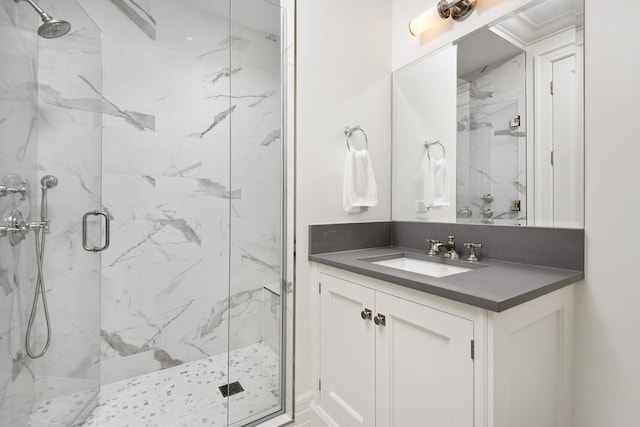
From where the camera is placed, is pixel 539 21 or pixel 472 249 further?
pixel 472 249

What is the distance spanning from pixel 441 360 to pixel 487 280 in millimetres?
315

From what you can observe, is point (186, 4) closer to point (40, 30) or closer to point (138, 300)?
point (40, 30)

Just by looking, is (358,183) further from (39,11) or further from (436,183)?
→ (39,11)

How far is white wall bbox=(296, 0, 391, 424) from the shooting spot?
61.2 inches

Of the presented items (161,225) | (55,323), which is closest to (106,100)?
(161,225)

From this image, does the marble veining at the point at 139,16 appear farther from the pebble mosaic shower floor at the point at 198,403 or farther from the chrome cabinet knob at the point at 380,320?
the chrome cabinet knob at the point at 380,320

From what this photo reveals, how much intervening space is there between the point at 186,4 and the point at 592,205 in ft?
8.28

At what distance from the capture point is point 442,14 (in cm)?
157

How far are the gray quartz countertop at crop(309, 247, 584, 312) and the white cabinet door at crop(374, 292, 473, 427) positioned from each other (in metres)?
0.09

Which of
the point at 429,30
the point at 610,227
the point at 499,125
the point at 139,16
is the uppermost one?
the point at 139,16

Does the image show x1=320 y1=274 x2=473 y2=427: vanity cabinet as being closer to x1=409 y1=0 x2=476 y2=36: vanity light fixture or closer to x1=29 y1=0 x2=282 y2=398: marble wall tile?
x1=29 y1=0 x2=282 y2=398: marble wall tile

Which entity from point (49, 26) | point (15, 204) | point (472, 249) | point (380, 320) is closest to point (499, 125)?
point (472, 249)

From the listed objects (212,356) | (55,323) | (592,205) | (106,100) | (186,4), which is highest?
(186,4)

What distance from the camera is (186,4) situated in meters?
2.02
